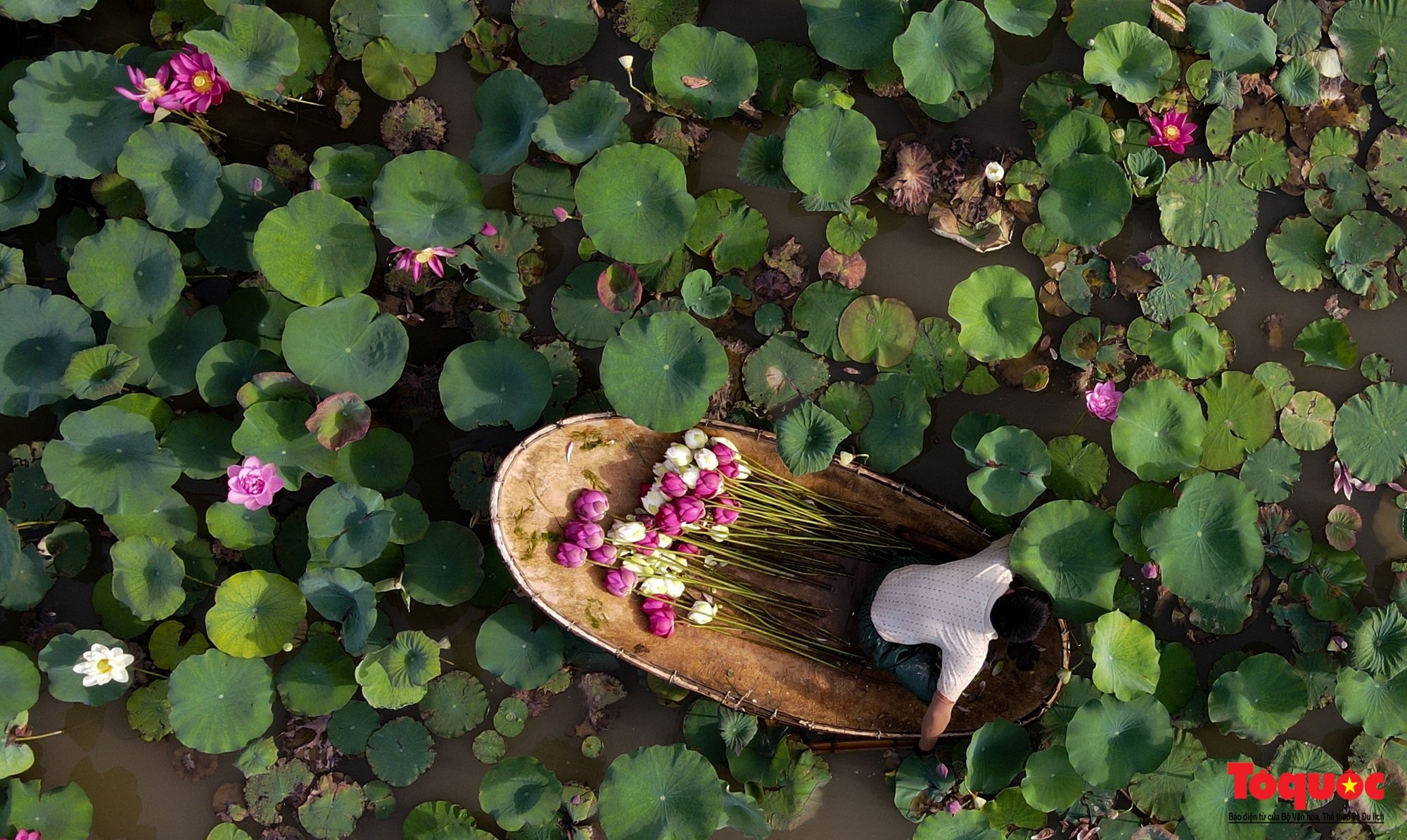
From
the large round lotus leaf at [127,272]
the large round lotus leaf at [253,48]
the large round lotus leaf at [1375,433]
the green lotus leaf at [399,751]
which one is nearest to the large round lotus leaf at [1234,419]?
the large round lotus leaf at [1375,433]

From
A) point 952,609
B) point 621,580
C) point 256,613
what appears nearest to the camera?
point 952,609

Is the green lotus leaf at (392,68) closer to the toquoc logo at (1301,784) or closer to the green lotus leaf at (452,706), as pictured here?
the green lotus leaf at (452,706)

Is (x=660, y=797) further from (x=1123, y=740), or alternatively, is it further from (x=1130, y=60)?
(x=1130, y=60)

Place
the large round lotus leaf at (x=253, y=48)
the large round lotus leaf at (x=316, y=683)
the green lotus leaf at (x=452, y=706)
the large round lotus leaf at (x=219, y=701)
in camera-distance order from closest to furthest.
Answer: the large round lotus leaf at (x=253, y=48)
the large round lotus leaf at (x=219, y=701)
the large round lotus leaf at (x=316, y=683)
the green lotus leaf at (x=452, y=706)

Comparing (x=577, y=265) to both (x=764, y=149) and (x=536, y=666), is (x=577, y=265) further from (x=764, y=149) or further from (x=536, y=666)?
(x=536, y=666)

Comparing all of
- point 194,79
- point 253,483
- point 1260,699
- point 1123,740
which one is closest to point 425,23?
point 194,79

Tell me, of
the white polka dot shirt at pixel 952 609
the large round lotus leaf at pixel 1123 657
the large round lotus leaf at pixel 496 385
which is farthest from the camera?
the large round lotus leaf at pixel 496 385

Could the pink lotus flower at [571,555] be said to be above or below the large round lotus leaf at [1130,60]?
below
